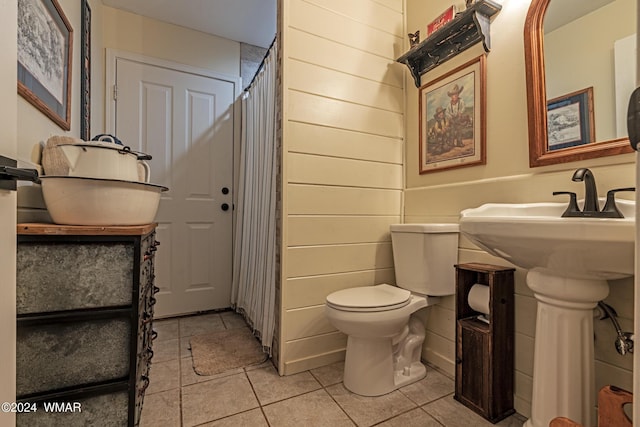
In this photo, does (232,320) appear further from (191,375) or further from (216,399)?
(216,399)

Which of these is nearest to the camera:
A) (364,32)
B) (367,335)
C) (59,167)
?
(59,167)

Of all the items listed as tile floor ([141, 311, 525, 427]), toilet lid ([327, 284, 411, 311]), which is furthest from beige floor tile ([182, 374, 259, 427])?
toilet lid ([327, 284, 411, 311])

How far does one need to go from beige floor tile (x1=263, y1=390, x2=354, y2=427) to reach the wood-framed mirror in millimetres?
1380

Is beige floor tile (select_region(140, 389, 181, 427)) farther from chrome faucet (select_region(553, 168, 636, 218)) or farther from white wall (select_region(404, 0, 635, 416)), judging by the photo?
chrome faucet (select_region(553, 168, 636, 218))

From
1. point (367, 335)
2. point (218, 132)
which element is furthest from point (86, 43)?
point (367, 335)

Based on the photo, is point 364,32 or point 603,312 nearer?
point 603,312

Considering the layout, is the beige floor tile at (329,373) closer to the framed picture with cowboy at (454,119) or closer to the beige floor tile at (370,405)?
the beige floor tile at (370,405)

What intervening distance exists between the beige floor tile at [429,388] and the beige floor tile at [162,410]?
1.05 metres

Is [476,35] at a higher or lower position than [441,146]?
higher

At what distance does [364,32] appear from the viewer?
1828 mm

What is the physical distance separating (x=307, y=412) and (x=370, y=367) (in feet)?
1.14

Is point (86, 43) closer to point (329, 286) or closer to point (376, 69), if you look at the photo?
point (376, 69)

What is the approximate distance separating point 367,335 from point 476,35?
1582 mm

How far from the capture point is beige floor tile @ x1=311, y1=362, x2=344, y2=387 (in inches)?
59.7
